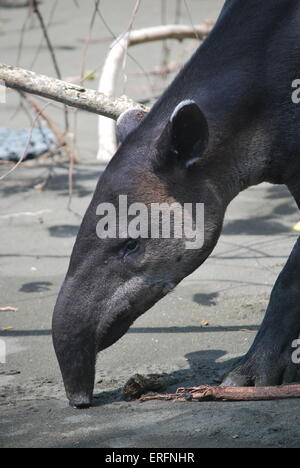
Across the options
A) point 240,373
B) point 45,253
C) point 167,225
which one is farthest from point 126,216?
point 45,253

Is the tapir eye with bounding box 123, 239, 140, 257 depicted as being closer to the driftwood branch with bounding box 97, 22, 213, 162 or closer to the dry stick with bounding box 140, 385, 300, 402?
the dry stick with bounding box 140, 385, 300, 402

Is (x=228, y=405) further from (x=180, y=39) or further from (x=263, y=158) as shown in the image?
(x=180, y=39)

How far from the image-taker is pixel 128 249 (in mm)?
3576

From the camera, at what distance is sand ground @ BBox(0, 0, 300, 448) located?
327 centimetres

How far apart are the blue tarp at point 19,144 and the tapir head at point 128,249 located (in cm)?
430

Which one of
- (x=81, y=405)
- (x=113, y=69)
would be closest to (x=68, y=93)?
(x=81, y=405)

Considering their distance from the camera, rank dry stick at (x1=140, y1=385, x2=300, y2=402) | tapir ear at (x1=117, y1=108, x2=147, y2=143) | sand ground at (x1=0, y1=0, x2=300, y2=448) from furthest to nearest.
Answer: tapir ear at (x1=117, y1=108, x2=147, y2=143)
dry stick at (x1=140, y1=385, x2=300, y2=402)
sand ground at (x1=0, y1=0, x2=300, y2=448)

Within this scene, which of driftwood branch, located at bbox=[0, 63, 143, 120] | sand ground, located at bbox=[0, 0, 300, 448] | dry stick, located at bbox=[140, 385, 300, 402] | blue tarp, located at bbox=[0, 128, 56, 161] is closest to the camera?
sand ground, located at bbox=[0, 0, 300, 448]

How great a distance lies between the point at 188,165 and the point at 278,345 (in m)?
0.94

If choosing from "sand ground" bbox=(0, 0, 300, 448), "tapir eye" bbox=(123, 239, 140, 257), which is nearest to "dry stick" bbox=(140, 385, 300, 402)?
"sand ground" bbox=(0, 0, 300, 448)

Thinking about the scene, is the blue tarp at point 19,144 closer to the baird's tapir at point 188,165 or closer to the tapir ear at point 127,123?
the tapir ear at point 127,123

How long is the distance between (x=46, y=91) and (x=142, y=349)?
1.36m

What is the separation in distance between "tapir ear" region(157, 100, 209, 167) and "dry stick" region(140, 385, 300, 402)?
896 mm

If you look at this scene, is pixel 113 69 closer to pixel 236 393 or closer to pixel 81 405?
pixel 81 405
